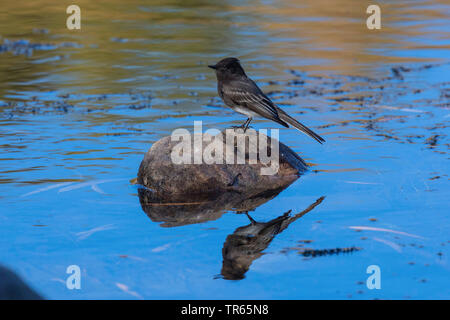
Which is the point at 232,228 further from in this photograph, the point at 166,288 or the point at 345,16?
the point at 345,16

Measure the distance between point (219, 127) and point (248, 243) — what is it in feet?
14.3

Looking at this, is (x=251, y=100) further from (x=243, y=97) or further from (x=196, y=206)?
(x=196, y=206)

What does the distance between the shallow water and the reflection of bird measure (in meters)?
0.06

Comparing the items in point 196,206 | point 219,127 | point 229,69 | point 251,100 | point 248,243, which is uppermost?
point 229,69

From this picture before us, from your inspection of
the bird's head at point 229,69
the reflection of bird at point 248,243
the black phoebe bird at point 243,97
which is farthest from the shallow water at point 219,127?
the bird's head at point 229,69

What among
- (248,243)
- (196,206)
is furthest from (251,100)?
(248,243)

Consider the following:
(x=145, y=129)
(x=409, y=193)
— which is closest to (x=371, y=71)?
(x=145, y=129)

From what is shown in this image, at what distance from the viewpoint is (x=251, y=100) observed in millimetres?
8914

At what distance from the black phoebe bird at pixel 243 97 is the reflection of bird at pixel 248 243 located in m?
1.52

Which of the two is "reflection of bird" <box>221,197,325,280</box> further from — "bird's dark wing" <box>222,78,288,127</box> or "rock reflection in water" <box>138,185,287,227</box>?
"bird's dark wing" <box>222,78,288,127</box>

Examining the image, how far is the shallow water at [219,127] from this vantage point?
6.33 metres

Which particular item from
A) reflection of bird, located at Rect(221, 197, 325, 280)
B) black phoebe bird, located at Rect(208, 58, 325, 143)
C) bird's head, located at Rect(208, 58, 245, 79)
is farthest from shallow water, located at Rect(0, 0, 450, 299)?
bird's head, located at Rect(208, 58, 245, 79)
